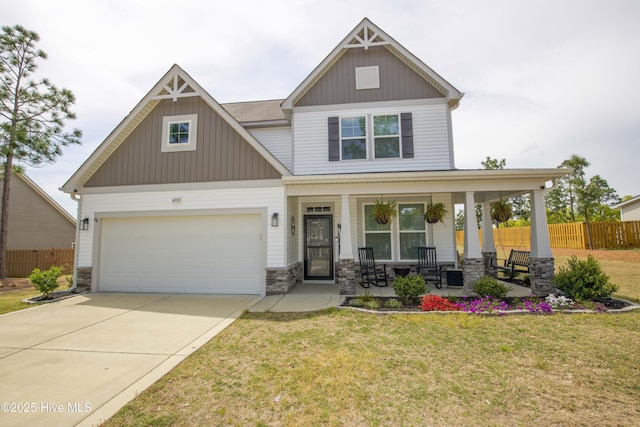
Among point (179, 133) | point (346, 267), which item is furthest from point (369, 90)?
point (179, 133)

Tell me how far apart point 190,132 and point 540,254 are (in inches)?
389

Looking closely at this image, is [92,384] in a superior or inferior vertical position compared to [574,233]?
inferior

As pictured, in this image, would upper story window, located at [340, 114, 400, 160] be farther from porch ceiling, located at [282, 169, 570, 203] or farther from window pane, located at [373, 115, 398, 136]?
porch ceiling, located at [282, 169, 570, 203]

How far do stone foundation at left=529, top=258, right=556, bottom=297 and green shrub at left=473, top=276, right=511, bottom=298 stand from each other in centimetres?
106

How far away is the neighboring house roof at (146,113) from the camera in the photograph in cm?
877

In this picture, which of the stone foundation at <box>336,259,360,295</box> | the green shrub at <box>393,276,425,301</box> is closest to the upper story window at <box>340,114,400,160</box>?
the stone foundation at <box>336,259,360,295</box>

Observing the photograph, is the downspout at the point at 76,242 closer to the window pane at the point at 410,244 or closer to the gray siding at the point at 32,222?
the window pane at the point at 410,244

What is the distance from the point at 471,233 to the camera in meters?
7.81

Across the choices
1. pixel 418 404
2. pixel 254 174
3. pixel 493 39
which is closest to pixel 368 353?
pixel 418 404

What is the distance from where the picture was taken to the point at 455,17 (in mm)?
7184

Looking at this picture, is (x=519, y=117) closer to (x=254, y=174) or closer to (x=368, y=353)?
(x=254, y=174)

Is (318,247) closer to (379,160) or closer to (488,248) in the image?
(379,160)

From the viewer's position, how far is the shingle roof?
1106 cm

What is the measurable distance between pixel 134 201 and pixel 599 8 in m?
12.8
